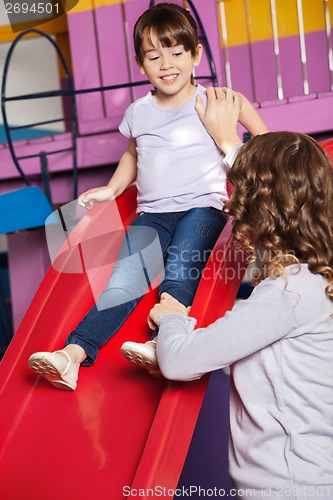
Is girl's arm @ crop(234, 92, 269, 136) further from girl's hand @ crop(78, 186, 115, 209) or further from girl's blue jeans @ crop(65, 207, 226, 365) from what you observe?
girl's hand @ crop(78, 186, 115, 209)

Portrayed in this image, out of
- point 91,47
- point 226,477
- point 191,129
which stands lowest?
point 226,477

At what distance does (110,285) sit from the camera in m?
1.62

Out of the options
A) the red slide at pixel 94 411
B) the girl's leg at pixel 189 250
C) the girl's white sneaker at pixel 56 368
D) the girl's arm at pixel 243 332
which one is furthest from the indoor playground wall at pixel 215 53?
the girl's arm at pixel 243 332

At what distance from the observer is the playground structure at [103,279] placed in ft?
4.33

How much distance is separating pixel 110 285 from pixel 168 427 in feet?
1.47

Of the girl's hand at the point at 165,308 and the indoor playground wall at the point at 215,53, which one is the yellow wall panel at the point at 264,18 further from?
the girl's hand at the point at 165,308

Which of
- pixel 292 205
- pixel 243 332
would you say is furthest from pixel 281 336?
pixel 292 205

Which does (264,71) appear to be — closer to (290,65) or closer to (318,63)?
(290,65)

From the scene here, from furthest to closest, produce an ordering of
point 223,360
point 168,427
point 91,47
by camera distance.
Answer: point 91,47, point 168,427, point 223,360

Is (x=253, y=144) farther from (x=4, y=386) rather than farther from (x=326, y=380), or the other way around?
(x=4, y=386)

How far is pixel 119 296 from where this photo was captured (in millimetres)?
1603

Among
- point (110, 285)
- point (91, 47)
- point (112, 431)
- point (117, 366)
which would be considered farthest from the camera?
point (91, 47)

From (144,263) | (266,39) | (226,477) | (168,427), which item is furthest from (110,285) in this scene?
(266,39)

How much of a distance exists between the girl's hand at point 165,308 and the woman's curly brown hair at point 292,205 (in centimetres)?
29
